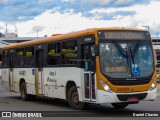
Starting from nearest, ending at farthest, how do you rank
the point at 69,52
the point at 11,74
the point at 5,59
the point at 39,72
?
the point at 69,52, the point at 39,72, the point at 11,74, the point at 5,59

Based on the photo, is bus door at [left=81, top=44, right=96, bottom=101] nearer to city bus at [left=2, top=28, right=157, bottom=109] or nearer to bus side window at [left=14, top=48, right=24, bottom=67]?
city bus at [left=2, top=28, right=157, bottom=109]

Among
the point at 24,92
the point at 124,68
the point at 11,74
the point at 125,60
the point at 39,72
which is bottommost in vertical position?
the point at 24,92

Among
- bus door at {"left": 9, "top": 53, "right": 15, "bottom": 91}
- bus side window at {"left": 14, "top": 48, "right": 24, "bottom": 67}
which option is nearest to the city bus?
bus side window at {"left": 14, "top": 48, "right": 24, "bottom": 67}

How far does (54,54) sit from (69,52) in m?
1.50

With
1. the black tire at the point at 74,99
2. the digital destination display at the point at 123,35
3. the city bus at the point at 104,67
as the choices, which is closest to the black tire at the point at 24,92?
the city bus at the point at 104,67

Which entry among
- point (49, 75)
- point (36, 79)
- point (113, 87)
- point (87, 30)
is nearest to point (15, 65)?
point (36, 79)

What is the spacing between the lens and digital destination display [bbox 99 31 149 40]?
1421cm

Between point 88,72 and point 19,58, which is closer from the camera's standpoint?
point 88,72

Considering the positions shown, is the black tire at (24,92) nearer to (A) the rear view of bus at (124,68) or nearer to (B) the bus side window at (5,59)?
(B) the bus side window at (5,59)

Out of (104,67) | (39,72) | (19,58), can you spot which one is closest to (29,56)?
(19,58)

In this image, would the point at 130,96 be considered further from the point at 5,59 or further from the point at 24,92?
the point at 5,59

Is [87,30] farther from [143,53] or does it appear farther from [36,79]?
[36,79]

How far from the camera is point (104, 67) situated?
13.8m

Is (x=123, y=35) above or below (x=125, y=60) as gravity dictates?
above
